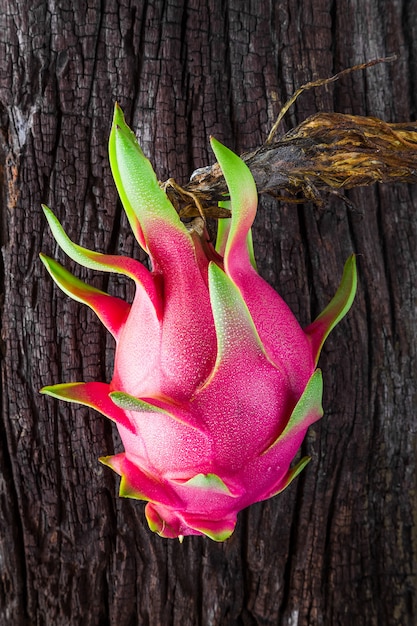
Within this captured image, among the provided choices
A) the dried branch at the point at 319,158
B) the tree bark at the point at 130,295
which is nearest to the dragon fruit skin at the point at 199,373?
the dried branch at the point at 319,158

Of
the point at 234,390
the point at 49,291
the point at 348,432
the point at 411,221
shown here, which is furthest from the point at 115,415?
the point at 411,221

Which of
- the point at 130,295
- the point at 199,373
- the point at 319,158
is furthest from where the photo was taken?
the point at 130,295

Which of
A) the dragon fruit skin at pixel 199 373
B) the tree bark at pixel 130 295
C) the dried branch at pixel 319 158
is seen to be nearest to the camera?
the dragon fruit skin at pixel 199 373

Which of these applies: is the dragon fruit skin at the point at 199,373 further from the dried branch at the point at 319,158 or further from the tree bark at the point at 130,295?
the tree bark at the point at 130,295

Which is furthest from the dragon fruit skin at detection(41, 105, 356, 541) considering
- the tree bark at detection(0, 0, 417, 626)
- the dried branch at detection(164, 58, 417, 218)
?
the tree bark at detection(0, 0, 417, 626)

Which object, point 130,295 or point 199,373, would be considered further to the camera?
point 130,295

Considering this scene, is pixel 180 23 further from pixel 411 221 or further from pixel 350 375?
pixel 350 375
